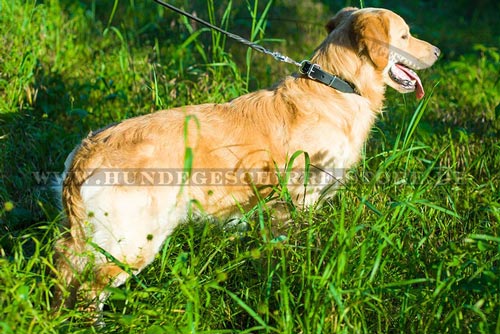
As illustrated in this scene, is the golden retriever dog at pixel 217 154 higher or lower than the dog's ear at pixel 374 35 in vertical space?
lower

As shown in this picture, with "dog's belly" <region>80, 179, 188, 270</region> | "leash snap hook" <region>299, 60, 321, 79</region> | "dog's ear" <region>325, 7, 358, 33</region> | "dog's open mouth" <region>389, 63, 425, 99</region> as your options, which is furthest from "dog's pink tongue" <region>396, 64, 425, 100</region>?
"dog's belly" <region>80, 179, 188, 270</region>

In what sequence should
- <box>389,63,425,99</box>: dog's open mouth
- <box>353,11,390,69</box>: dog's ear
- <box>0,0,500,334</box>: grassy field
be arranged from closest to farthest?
1. <box>0,0,500,334</box>: grassy field
2. <box>353,11,390,69</box>: dog's ear
3. <box>389,63,425,99</box>: dog's open mouth

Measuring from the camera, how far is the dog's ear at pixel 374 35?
11.3 feet

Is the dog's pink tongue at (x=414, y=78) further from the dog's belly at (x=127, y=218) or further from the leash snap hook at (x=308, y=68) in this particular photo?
the dog's belly at (x=127, y=218)

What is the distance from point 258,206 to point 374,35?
122 cm

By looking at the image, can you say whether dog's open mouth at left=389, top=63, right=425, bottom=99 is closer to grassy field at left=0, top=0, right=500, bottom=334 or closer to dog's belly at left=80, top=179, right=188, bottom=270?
grassy field at left=0, top=0, right=500, bottom=334

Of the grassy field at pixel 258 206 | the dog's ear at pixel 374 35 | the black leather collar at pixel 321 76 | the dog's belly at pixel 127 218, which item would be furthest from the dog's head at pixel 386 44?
the dog's belly at pixel 127 218

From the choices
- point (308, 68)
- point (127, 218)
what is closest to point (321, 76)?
point (308, 68)

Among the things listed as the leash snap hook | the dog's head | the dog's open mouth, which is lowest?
the dog's open mouth

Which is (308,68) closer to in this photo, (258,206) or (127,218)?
(258,206)

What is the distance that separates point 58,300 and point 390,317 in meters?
1.61

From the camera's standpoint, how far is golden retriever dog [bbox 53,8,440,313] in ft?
9.71

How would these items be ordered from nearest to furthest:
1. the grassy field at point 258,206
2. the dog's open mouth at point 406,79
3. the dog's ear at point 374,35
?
the grassy field at point 258,206
the dog's ear at point 374,35
the dog's open mouth at point 406,79

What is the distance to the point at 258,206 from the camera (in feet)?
10.1
